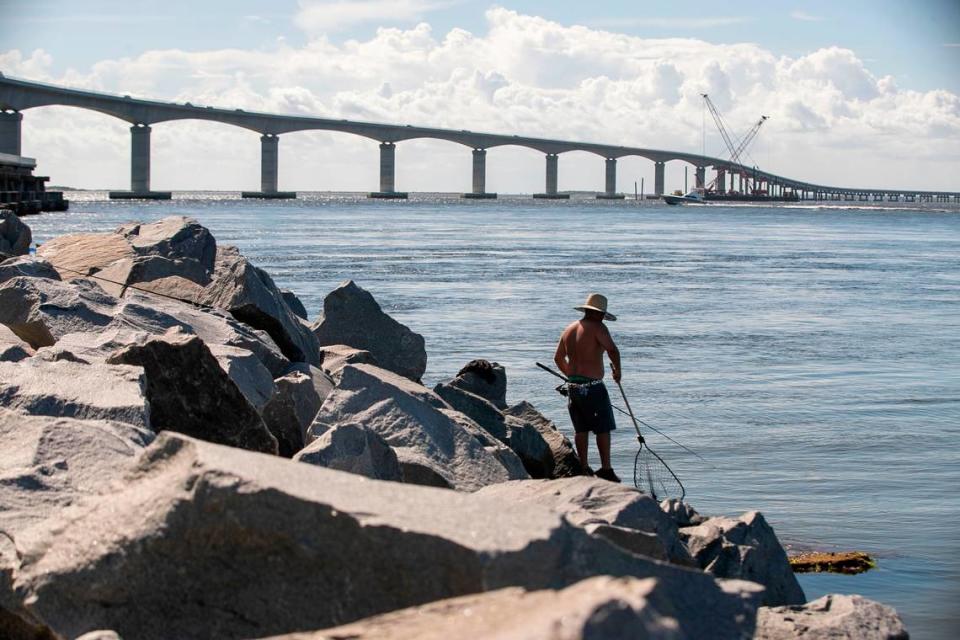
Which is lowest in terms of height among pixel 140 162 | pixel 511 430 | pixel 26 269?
pixel 511 430

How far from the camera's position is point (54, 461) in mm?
5168

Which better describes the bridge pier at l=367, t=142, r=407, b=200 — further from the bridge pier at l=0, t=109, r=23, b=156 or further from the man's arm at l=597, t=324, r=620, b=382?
the man's arm at l=597, t=324, r=620, b=382

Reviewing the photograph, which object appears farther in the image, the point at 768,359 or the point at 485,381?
the point at 768,359

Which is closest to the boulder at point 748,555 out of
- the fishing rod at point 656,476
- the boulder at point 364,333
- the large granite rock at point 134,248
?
the fishing rod at point 656,476

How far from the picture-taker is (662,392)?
14664 millimetres

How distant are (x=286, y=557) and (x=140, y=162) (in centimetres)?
11485

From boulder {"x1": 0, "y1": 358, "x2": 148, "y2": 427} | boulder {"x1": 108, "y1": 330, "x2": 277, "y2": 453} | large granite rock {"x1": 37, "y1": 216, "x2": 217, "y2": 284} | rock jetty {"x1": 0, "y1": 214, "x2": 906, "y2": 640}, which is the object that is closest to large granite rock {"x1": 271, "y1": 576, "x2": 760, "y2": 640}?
rock jetty {"x1": 0, "y1": 214, "x2": 906, "y2": 640}

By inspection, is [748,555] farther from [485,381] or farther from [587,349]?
[485,381]

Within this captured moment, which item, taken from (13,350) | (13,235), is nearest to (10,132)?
(13,235)

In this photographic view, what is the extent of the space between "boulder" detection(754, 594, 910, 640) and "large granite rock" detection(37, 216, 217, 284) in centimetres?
954

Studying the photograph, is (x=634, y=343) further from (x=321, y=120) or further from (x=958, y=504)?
(x=321, y=120)

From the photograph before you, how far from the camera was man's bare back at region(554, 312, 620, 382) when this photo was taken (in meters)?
9.91

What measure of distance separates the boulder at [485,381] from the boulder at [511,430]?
1.59 m

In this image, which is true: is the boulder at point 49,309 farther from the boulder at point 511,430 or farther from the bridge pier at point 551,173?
the bridge pier at point 551,173
